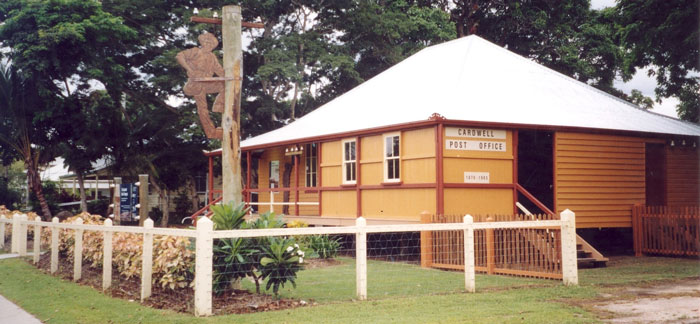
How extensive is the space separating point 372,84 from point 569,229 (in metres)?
13.5

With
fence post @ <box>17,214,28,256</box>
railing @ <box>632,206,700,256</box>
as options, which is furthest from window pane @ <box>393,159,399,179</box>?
fence post @ <box>17,214,28,256</box>

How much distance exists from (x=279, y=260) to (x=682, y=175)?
1533 centimetres

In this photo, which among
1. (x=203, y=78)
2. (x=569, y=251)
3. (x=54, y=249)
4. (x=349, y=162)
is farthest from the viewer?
(x=349, y=162)

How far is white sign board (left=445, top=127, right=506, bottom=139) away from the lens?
17.3m

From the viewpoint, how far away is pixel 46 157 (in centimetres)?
3306

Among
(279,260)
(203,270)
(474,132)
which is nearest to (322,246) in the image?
(474,132)

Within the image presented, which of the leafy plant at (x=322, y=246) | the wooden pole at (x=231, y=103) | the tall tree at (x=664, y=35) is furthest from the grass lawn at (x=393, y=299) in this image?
the tall tree at (x=664, y=35)

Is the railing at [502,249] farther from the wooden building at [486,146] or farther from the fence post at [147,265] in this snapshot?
the fence post at [147,265]

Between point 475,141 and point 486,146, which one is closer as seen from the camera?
point 475,141

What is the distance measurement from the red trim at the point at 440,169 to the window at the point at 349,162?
4.29m

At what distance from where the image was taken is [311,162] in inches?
1014

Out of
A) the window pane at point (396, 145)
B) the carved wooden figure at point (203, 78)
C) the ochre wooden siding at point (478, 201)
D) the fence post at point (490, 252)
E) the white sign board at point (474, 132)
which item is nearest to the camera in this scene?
the carved wooden figure at point (203, 78)

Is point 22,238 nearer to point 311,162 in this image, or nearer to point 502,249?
point 311,162

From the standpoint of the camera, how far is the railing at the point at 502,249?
14031mm
